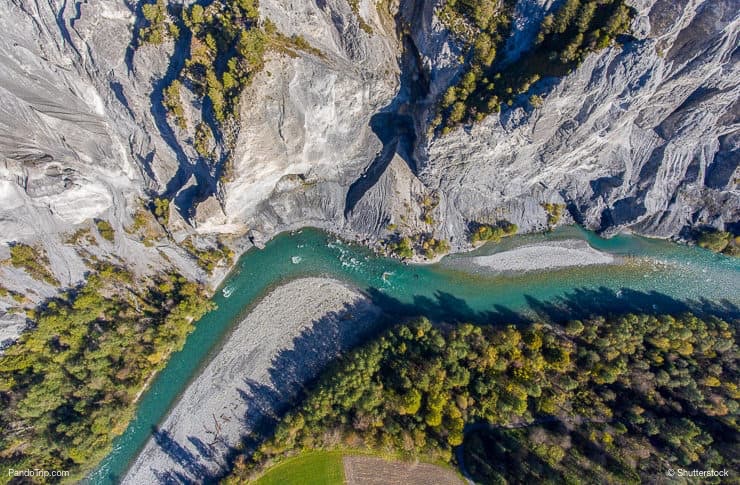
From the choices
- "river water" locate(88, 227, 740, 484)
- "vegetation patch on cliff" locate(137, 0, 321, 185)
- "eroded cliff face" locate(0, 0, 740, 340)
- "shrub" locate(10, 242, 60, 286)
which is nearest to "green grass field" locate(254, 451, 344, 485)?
"river water" locate(88, 227, 740, 484)

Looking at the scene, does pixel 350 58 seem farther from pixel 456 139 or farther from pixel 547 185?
pixel 547 185

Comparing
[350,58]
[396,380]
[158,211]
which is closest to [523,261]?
[396,380]

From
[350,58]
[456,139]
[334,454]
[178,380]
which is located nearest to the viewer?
[350,58]

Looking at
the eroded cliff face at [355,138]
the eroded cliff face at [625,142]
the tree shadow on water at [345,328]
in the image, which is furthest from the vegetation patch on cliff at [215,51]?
the tree shadow on water at [345,328]

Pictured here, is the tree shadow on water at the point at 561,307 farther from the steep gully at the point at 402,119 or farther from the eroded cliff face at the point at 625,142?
the steep gully at the point at 402,119

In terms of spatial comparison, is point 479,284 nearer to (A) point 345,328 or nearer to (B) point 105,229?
(A) point 345,328
